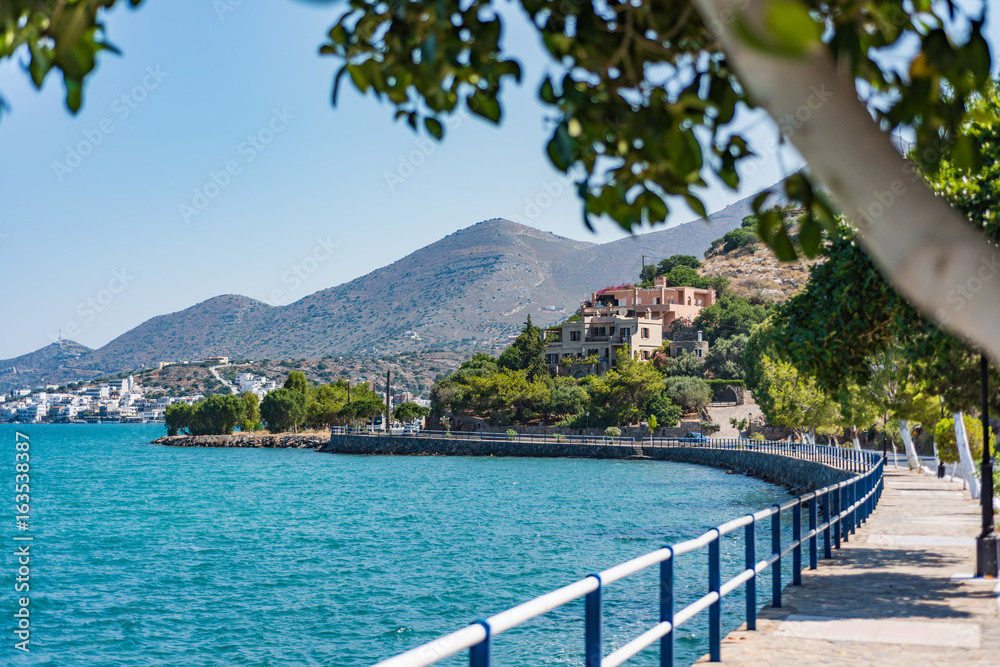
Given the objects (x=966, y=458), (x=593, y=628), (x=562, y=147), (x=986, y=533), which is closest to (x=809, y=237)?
(x=562, y=147)

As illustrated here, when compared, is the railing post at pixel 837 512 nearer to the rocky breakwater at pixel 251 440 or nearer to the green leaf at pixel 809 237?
the green leaf at pixel 809 237

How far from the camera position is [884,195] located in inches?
79.2

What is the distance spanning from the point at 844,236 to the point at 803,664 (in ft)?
23.3

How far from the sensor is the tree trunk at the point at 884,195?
194 cm

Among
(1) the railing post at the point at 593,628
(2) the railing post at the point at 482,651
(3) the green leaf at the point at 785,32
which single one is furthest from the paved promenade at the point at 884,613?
(3) the green leaf at the point at 785,32

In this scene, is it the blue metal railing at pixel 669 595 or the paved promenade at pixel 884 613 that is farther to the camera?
the paved promenade at pixel 884 613

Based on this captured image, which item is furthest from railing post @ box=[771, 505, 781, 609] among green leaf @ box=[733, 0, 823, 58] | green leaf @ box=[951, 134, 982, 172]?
green leaf @ box=[733, 0, 823, 58]

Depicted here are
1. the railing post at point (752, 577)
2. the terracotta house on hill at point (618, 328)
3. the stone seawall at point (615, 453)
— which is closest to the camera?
the railing post at point (752, 577)

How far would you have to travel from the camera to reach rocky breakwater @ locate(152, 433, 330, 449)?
121m

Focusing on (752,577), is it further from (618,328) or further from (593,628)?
(618,328)

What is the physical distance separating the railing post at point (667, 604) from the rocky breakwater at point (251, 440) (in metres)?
113

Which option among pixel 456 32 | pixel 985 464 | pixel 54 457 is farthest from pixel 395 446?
pixel 456 32

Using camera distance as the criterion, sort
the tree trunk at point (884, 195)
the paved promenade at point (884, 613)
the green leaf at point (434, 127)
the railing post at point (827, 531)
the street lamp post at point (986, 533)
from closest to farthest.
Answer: the tree trunk at point (884, 195) < the green leaf at point (434, 127) < the paved promenade at point (884, 613) < the street lamp post at point (986, 533) < the railing post at point (827, 531)

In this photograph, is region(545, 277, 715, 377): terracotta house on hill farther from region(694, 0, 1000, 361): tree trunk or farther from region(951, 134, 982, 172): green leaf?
region(694, 0, 1000, 361): tree trunk
